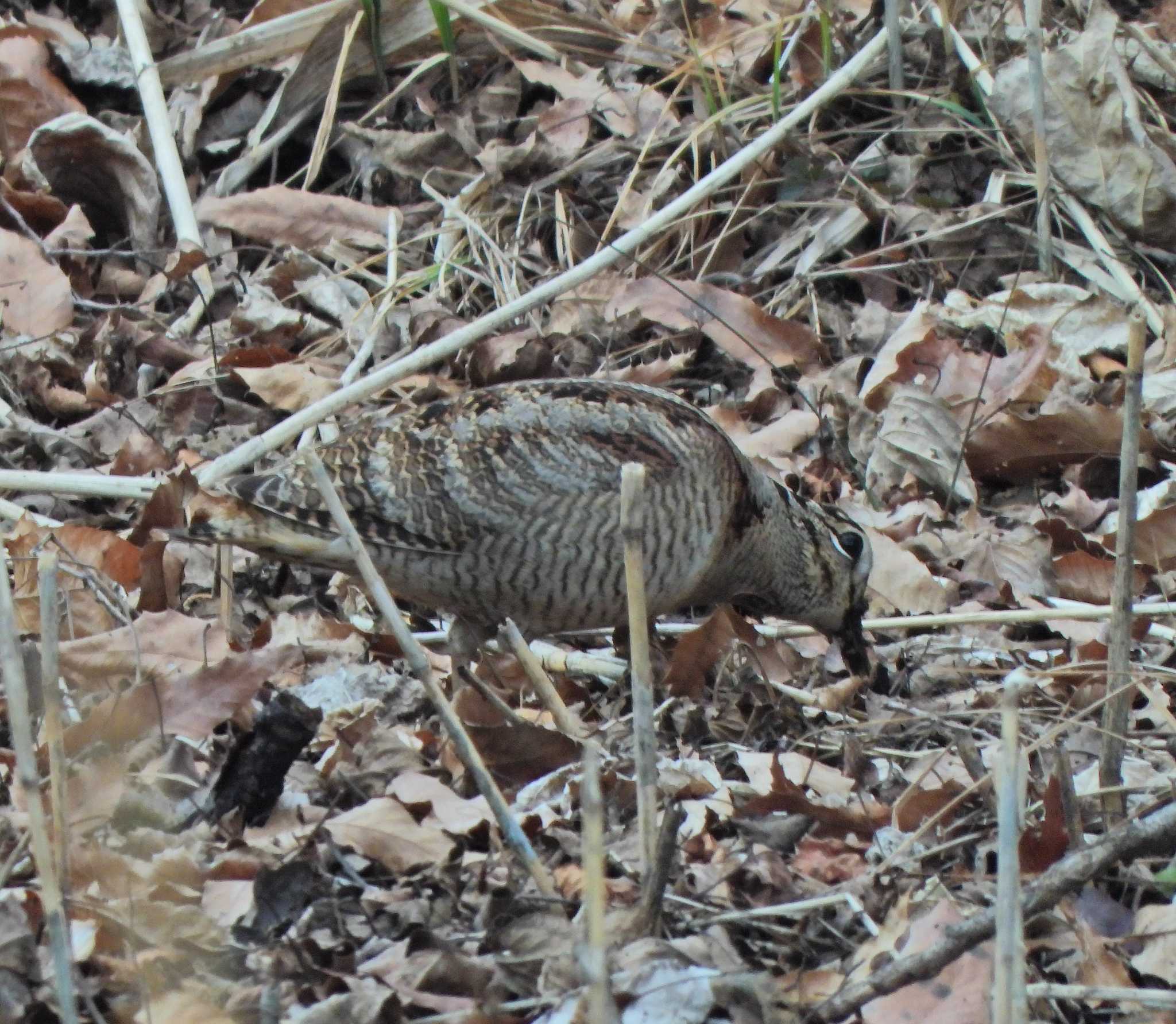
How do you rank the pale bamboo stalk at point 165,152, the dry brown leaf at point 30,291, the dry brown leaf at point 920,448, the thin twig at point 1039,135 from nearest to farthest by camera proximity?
the dry brown leaf at point 920,448, the thin twig at point 1039,135, the dry brown leaf at point 30,291, the pale bamboo stalk at point 165,152

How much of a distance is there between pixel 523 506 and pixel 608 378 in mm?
1488

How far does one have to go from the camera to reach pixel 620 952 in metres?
2.34

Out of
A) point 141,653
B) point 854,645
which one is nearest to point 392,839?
point 141,653

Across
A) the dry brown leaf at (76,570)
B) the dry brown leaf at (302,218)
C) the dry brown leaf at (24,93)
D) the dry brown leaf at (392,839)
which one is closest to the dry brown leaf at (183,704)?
the dry brown leaf at (392,839)

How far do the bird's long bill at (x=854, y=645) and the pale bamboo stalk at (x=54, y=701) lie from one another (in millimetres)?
2411

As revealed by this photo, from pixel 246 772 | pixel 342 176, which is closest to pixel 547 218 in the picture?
pixel 342 176

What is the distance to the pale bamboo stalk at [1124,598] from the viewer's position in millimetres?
2490

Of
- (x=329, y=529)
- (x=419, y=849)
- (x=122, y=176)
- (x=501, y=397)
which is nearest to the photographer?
(x=419, y=849)

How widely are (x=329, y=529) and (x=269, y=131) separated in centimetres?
302

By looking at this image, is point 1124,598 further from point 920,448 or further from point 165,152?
point 165,152

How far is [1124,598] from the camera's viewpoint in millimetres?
2643

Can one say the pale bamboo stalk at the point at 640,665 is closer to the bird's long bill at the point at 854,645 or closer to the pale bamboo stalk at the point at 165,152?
the bird's long bill at the point at 854,645

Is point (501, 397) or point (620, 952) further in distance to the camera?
point (501, 397)

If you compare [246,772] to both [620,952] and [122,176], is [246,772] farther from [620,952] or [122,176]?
[122,176]
